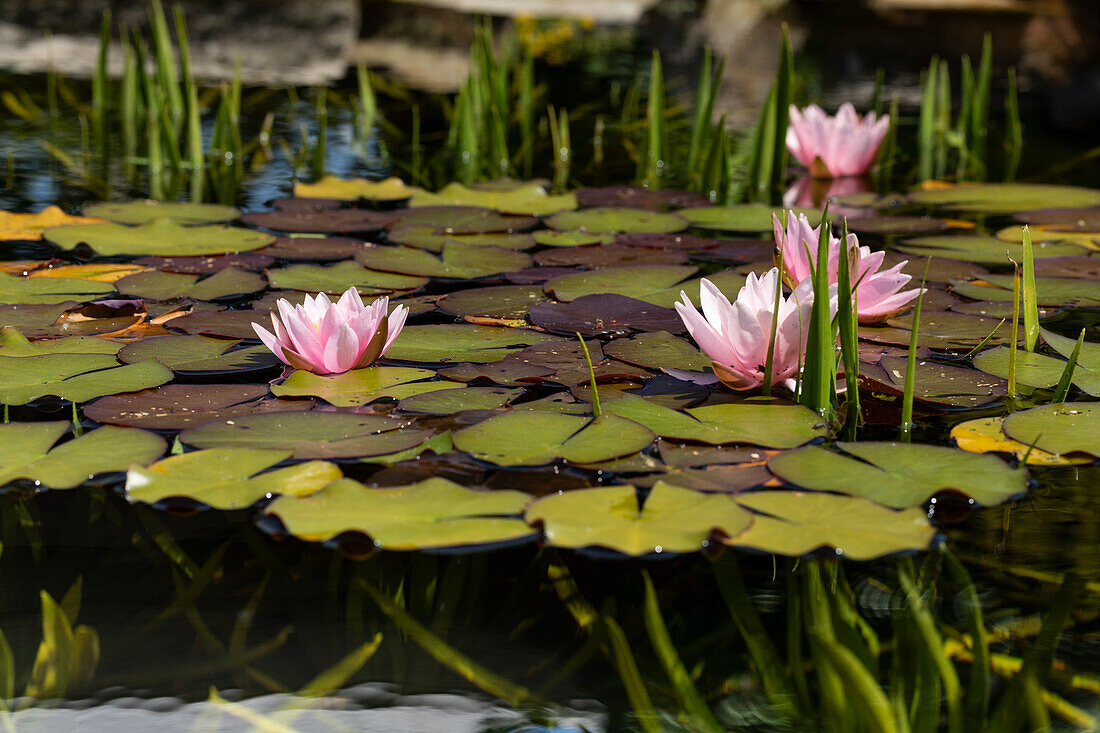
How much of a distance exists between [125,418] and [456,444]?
1.28ft

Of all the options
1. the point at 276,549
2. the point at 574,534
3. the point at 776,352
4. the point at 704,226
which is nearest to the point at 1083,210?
the point at 704,226

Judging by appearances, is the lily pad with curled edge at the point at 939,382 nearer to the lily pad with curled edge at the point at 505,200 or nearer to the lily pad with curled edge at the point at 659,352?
the lily pad with curled edge at the point at 659,352

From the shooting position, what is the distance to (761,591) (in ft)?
2.95

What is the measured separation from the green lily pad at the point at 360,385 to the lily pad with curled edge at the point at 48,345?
307 millimetres

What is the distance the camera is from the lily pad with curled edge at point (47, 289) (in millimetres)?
1646

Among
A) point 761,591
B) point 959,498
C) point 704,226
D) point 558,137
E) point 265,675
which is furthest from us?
point 558,137

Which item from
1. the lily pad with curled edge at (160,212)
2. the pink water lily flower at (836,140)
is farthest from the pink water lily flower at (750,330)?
the pink water lily flower at (836,140)

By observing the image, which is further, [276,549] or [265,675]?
[276,549]

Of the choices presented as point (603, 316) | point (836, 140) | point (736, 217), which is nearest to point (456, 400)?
point (603, 316)

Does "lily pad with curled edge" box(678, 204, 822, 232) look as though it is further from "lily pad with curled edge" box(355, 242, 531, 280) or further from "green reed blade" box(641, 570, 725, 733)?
"green reed blade" box(641, 570, 725, 733)

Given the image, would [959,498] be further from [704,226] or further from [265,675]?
[704,226]

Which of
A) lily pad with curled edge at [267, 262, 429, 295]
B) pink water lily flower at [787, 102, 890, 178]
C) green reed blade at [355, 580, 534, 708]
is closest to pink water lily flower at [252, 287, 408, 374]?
lily pad with curled edge at [267, 262, 429, 295]

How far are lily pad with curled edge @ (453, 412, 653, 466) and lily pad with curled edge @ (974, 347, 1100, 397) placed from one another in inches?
21.6

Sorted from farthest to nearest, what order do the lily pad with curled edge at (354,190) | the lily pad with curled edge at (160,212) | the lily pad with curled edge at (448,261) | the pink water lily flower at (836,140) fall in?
the pink water lily flower at (836,140), the lily pad with curled edge at (354,190), the lily pad with curled edge at (160,212), the lily pad with curled edge at (448,261)
